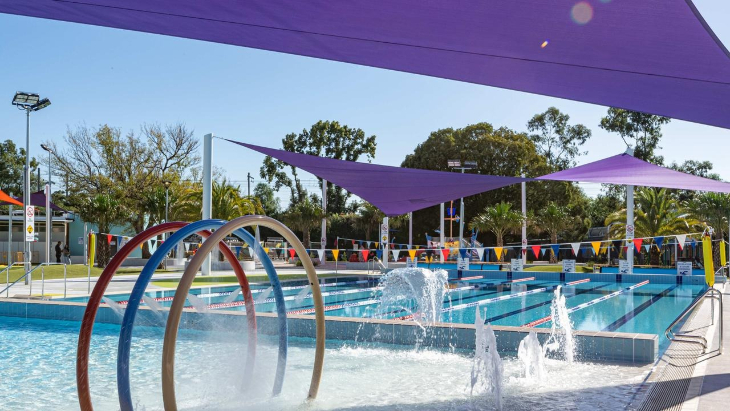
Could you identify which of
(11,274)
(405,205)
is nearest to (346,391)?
(405,205)

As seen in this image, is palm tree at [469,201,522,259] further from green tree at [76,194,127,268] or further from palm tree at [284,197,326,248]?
green tree at [76,194,127,268]

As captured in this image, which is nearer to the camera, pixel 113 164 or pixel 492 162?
pixel 113 164

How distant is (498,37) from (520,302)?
1443 centimetres

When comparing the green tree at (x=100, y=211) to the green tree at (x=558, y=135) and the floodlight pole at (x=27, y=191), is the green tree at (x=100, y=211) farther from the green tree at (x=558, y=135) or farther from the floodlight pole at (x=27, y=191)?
the green tree at (x=558, y=135)

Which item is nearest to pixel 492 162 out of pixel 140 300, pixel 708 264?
pixel 708 264

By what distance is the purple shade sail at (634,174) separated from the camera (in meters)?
7.61

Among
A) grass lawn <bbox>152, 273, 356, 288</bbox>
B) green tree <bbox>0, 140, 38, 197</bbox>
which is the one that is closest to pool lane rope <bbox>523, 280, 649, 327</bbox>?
grass lawn <bbox>152, 273, 356, 288</bbox>

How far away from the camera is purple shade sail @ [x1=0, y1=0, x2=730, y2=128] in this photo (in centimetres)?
342

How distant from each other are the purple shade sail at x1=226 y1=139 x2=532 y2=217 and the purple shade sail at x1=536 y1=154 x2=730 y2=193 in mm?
878

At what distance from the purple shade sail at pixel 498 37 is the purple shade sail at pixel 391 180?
2.58m

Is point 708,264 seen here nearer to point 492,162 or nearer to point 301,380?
point 301,380

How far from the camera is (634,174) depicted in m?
7.81

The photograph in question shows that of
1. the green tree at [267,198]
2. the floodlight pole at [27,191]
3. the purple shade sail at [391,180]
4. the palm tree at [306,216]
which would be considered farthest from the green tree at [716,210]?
the green tree at [267,198]

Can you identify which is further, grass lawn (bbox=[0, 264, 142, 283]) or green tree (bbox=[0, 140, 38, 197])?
green tree (bbox=[0, 140, 38, 197])
